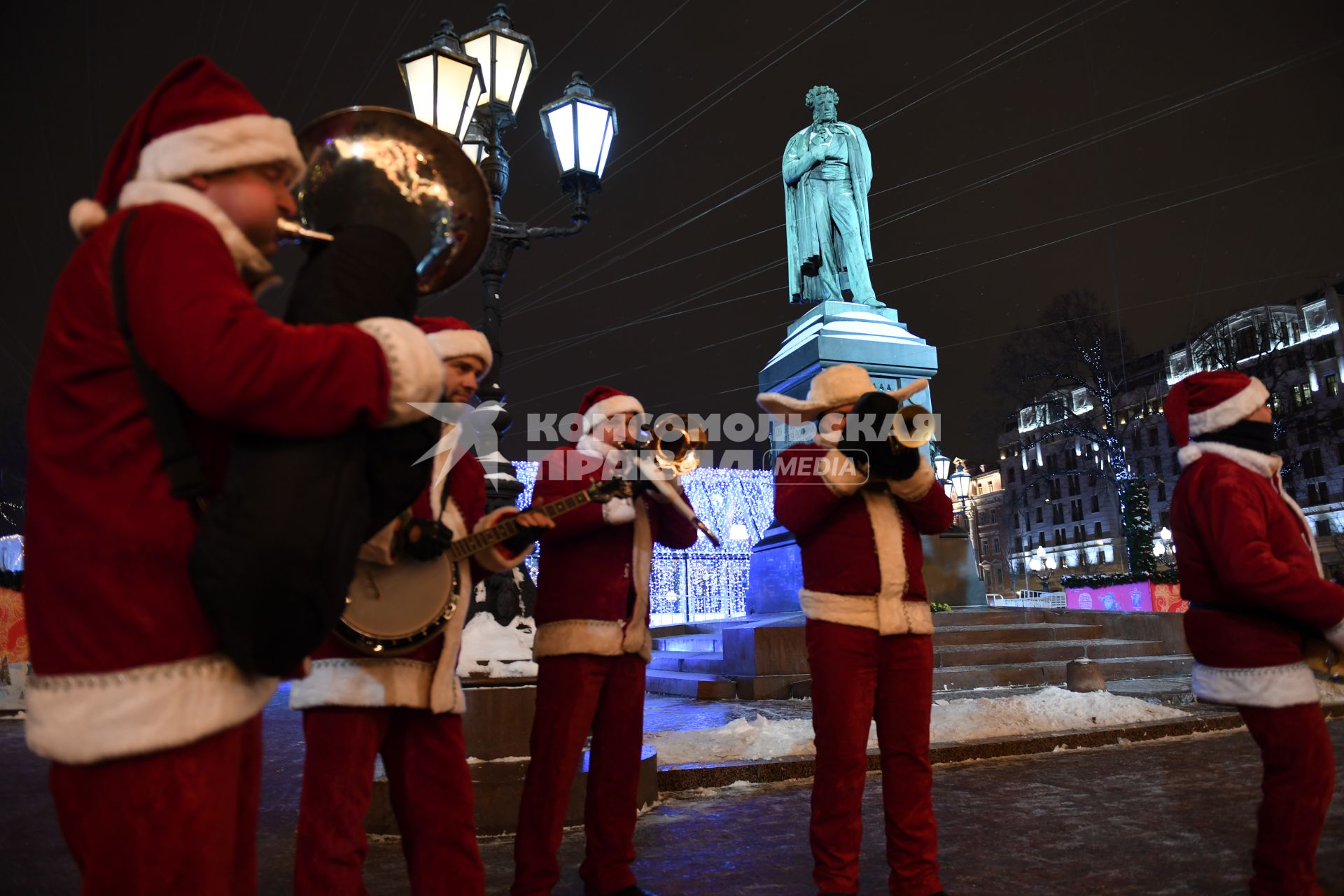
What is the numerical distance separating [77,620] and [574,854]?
10.8 feet

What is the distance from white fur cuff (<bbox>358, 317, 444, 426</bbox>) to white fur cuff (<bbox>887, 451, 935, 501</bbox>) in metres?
2.32

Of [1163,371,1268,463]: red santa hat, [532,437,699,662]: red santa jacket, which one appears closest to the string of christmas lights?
[532,437,699,662]: red santa jacket

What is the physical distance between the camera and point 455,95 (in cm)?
604

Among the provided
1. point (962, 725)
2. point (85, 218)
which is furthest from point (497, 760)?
point (962, 725)

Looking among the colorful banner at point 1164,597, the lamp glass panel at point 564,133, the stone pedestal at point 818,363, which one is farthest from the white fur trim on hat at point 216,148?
the colorful banner at point 1164,597

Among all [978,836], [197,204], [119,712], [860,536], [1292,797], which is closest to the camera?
[119,712]

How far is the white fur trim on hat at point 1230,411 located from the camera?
3.64 metres

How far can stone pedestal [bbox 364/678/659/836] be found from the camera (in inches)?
175

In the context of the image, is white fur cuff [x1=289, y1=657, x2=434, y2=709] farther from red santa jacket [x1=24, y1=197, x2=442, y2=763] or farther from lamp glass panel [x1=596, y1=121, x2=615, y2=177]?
lamp glass panel [x1=596, y1=121, x2=615, y2=177]

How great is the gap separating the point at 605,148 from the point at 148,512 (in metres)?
6.30

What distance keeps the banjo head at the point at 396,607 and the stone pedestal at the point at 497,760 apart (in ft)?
6.14

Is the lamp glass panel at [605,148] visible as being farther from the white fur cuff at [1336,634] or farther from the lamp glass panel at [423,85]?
the white fur cuff at [1336,634]

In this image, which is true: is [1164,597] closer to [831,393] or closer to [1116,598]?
[1116,598]

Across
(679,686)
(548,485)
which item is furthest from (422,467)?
(679,686)
